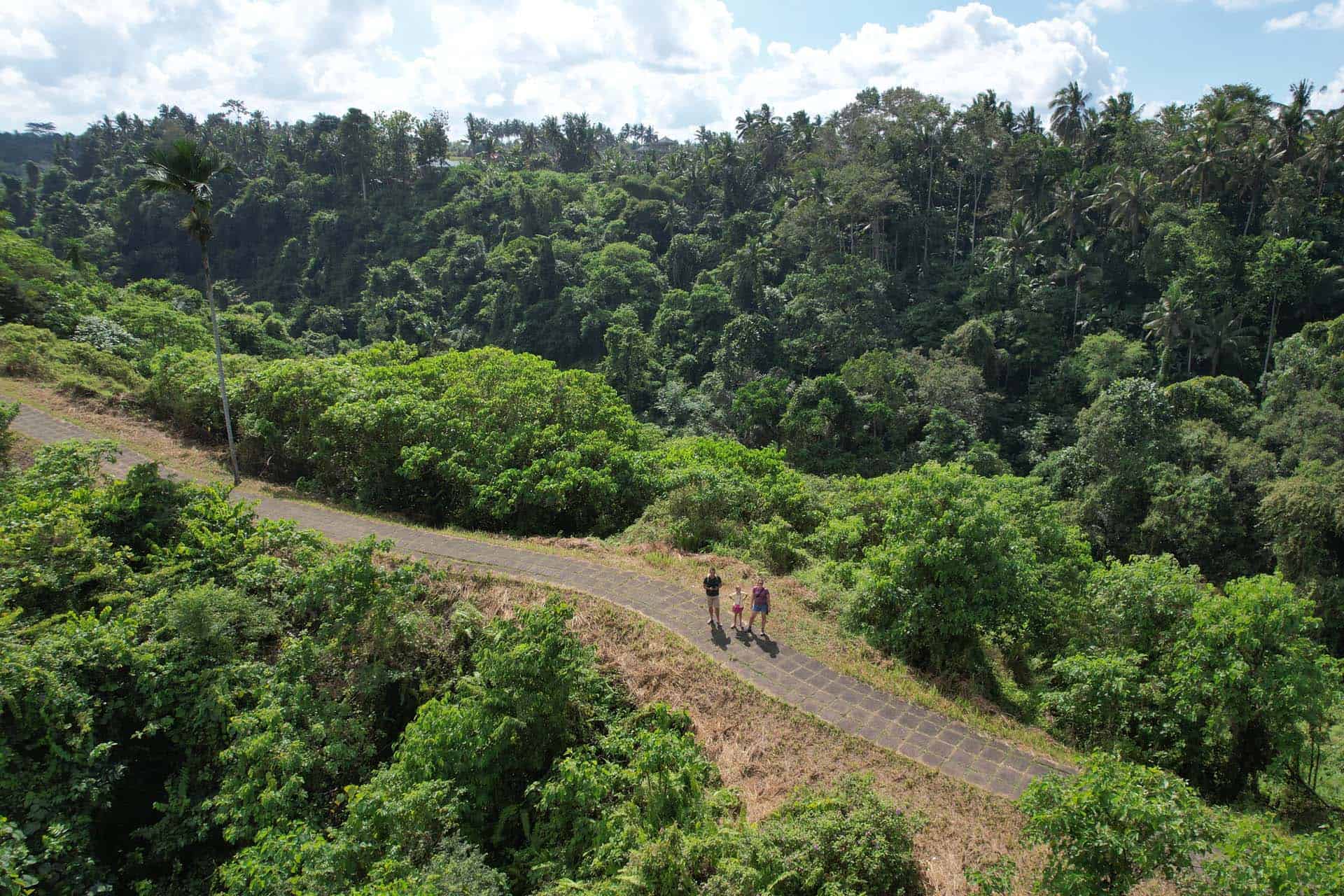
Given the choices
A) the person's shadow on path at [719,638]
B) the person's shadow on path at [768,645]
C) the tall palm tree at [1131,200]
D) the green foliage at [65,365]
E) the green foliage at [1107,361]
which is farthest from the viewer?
the tall palm tree at [1131,200]

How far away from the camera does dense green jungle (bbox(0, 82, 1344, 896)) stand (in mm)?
5855

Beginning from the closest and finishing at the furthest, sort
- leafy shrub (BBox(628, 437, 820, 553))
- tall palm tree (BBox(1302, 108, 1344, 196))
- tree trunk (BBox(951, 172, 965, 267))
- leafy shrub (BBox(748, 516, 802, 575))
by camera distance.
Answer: leafy shrub (BBox(748, 516, 802, 575))
leafy shrub (BBox(628, 437, 820, 553))
tall palm tree (BBox(1302, 108, 1344, 196))
tree trunk (BBox(951, 172, 965, 267))

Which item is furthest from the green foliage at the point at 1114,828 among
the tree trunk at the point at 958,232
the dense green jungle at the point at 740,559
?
the tree trunk at the point at 958,232

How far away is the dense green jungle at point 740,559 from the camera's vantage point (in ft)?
19.2

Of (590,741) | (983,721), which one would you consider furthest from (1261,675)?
(590,741)

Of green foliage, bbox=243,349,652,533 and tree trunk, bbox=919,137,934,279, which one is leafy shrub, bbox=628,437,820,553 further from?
tree trunk, bbox=919,137,934,279

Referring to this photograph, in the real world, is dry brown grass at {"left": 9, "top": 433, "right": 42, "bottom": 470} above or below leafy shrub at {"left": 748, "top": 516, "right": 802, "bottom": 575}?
above

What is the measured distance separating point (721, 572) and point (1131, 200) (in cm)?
3293

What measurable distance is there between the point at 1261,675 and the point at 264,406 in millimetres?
16816

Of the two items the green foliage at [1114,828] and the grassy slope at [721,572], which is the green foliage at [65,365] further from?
the green foliage at [1114,828]

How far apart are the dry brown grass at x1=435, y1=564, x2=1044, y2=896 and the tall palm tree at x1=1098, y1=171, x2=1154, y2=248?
Result: 34763mm

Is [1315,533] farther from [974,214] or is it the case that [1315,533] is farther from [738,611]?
[974,214]

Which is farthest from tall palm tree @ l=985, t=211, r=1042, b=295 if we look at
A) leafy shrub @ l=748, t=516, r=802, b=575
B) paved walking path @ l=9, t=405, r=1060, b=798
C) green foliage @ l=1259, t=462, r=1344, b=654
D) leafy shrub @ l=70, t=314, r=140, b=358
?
leafy shrub @ l=70, t=314, r=140, b=358

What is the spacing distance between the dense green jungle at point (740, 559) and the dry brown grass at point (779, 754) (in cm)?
30
